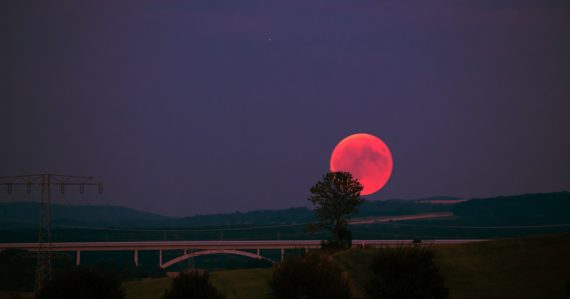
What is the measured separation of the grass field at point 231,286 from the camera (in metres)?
85.9

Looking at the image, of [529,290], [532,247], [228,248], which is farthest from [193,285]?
[228,248]

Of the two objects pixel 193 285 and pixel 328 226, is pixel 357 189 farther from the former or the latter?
pixel 193 285

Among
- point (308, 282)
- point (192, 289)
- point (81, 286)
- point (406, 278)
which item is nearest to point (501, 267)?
point (406, 278)

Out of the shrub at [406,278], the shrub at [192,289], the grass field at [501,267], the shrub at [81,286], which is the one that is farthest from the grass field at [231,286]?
the shrub at [406,278]

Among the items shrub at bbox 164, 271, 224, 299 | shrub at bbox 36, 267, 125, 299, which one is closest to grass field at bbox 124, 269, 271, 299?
shrub at bbox 164, 271, 224, 299

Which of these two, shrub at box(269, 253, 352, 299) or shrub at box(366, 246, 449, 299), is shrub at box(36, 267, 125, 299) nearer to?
shrub at box(269, 253, 352, 299)

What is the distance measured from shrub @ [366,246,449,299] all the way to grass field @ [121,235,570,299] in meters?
5.36

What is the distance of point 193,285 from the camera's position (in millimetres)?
72438

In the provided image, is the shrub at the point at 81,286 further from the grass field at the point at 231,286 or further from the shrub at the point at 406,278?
the shrub at the point at 406,278

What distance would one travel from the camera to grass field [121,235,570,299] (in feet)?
269

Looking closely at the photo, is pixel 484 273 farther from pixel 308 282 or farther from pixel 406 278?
pixel 308 282

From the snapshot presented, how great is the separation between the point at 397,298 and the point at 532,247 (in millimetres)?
28606

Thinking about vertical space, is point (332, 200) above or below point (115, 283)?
above

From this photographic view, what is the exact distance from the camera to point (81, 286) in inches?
2874
